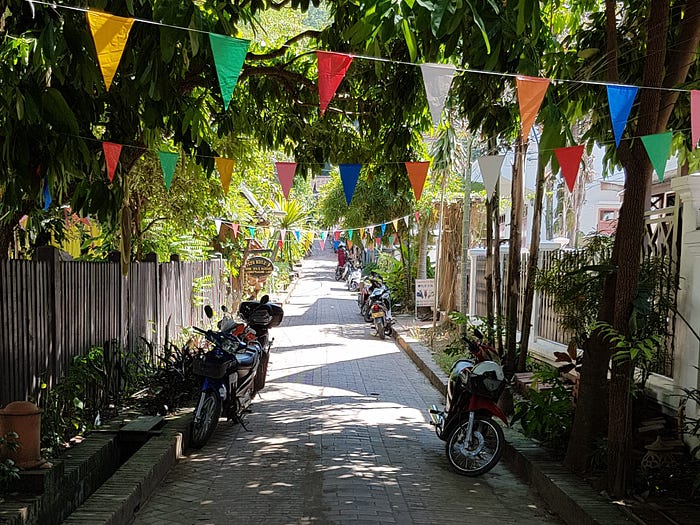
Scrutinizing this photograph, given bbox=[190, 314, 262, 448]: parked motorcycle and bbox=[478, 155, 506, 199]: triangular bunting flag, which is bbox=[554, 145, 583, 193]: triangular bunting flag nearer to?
bbox=[478, 155, 506, 199]: triangular bunting flag

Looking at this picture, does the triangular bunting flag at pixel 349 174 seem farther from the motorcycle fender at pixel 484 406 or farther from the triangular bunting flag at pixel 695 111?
the triangular bunting flag at pixel 695 111

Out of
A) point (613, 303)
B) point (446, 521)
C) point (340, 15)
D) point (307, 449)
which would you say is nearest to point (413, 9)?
point (340, 15)

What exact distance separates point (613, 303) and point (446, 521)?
91.1 inches

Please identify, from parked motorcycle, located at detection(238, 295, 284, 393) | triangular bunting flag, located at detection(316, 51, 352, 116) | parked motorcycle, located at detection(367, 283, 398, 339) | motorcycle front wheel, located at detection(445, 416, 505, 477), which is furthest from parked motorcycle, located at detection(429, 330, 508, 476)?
parked motorcycle, located at detection(367, 283, 398, 339)

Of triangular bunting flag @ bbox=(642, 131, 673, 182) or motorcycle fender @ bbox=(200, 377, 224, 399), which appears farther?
motorcycle fender @ bbox=(200, 377, 224, 399)

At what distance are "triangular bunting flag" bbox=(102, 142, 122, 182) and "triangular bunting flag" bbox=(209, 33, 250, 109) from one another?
89.1 inches

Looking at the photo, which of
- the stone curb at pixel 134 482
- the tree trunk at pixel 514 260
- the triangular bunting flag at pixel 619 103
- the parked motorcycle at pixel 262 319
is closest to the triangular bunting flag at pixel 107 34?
the stone curb at pixel 134 482

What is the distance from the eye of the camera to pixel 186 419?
321 inches

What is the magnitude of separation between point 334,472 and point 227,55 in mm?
3901

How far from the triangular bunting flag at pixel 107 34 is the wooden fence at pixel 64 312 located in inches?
98.4

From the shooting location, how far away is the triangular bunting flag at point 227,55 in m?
4.61

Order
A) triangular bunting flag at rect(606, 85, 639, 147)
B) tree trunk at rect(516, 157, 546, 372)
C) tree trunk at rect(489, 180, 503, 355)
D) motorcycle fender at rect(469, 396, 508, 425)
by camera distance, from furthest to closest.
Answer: tree trunk at rect(489, 180, 503, 355), tree trunk at rect(516, 157, 546, 372), motorcycle fender at rect(469, 396, 508, 425), triangular bunting flag at rect(606, 85, 639, 147)

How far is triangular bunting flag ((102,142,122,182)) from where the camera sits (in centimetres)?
672

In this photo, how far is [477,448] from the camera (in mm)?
6828
